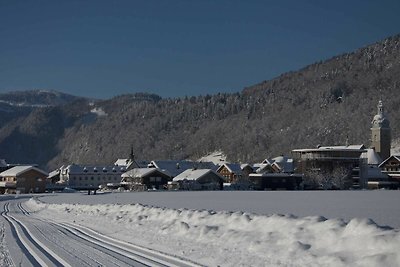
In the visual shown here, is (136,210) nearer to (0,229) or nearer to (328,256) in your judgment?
(0,229)

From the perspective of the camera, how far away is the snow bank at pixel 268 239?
1224 centimetres

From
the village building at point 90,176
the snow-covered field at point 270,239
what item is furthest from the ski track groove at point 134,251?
the village building at point 90,176

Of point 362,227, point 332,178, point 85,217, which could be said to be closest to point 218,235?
point 362,227

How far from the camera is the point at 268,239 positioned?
1567 cm

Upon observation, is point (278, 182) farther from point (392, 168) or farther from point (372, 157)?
point (372, 157)

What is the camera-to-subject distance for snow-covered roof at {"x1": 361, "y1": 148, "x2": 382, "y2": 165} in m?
145

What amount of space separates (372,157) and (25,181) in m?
89.2

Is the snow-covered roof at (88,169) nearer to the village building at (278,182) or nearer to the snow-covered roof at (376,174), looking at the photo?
the village building at (278,182)

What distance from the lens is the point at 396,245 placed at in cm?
1166

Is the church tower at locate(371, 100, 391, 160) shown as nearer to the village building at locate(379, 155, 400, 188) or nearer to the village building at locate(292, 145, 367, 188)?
the village building at locate(379, 155, 400, 188)

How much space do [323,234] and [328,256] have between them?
180cm

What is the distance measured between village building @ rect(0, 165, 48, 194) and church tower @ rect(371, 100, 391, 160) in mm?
88711

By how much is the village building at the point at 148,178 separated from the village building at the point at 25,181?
1910 cm

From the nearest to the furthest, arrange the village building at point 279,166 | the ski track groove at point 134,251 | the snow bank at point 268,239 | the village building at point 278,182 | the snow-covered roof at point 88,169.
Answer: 1. the snow bank at point 268,239
2. the ski track groove at point 134,251
3. the village building at point 278,182
4. the village building at point 279,166
5. the snow-covered roof at point 88,169
